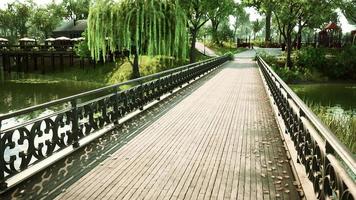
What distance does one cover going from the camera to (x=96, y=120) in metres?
8.80

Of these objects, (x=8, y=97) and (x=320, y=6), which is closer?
(x=8, y=97)

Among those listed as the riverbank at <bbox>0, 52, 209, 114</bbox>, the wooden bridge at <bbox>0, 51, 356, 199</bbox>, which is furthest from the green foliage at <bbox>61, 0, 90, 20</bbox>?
the wooden bridge at <bbox>0, 51, 356, 199</bbox>

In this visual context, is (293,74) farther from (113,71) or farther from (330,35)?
(113,71)

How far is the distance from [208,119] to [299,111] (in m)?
4.69

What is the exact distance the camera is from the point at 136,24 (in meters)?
28.4

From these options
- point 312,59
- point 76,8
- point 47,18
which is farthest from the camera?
point 76,8

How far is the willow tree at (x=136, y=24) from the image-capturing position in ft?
92.8

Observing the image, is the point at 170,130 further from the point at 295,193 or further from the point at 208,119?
the point at 295,193

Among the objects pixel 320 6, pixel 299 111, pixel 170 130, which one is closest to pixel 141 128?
pixel 170 130

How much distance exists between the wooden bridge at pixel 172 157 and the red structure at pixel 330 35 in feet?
138

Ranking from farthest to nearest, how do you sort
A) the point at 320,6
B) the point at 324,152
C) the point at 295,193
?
the point at 320,6 < the point at 295,193 < the point at 324,152

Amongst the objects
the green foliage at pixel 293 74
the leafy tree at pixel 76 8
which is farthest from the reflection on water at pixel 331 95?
the leafy tree at pixel 76 8

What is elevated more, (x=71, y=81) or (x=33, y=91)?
(x=71, y=81)

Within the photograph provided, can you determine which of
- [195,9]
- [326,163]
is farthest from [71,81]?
[326,163]
